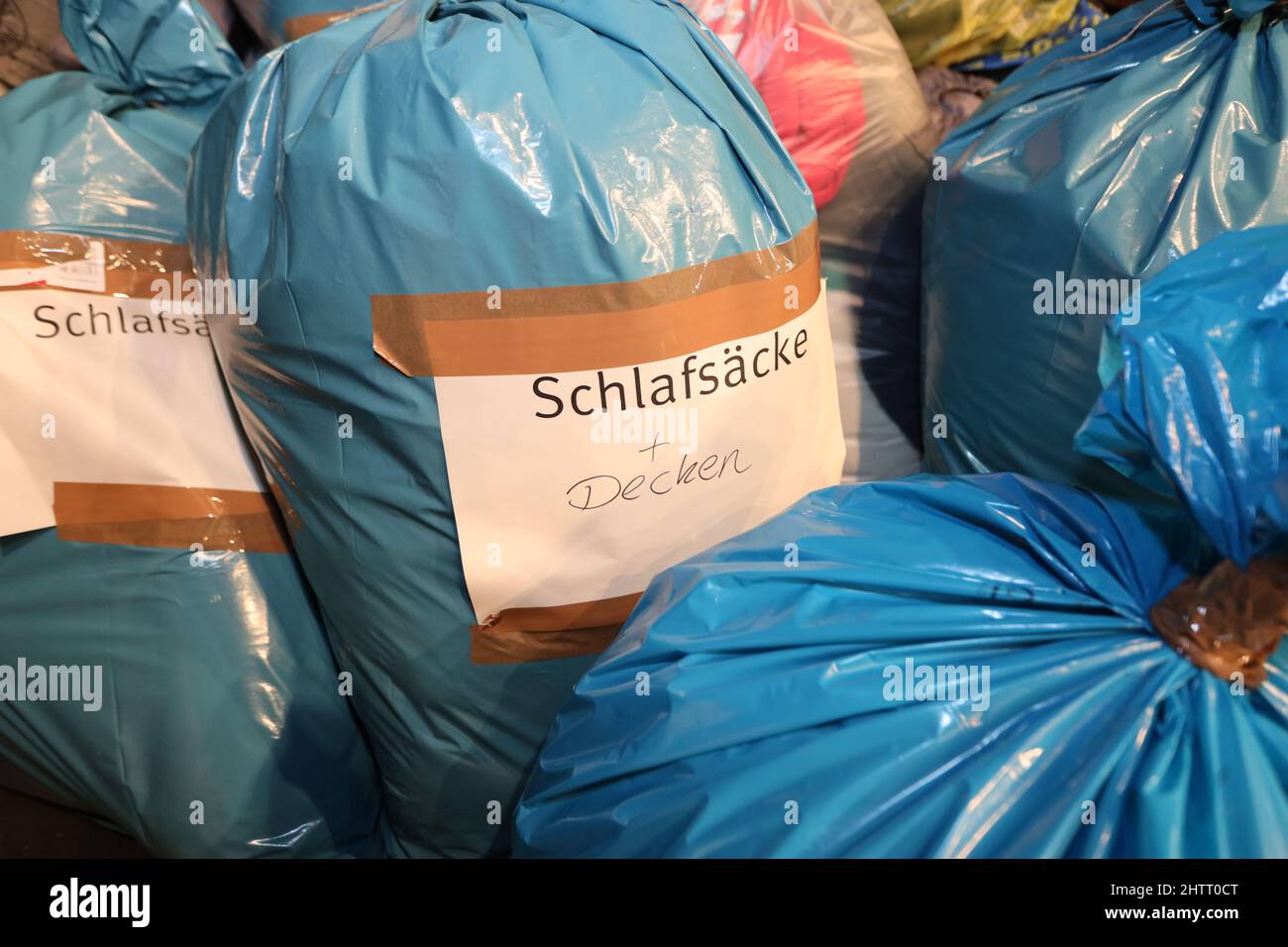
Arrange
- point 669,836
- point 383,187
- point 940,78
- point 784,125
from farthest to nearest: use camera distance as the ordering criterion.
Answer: point 940,78 < point 784,125 < point 383,187 < point 669,836

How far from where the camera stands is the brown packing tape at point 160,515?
916 mm

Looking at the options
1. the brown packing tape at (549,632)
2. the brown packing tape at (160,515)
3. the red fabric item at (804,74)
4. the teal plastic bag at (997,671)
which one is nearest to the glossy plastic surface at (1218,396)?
the teal plastic bag at (997,671)

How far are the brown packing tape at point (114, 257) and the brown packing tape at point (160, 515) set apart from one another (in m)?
0.17

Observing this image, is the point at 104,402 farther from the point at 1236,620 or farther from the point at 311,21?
the point at 1236,620

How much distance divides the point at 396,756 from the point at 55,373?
421mm

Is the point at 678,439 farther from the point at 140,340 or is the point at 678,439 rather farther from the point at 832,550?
the point at 140,340

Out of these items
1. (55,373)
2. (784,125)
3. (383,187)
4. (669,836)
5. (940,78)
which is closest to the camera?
(669,836)

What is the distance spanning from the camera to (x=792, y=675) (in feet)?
2.08

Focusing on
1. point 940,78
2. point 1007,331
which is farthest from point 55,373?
point 940,78

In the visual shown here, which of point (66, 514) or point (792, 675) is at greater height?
point (792, 675)

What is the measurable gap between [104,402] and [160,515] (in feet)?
0.34

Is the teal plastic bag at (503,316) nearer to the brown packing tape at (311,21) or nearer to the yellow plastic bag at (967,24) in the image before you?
the brown packing tape at (311,21)

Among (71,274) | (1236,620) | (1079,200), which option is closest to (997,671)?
(1236,620)

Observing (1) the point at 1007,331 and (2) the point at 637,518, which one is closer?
(2) the point at 637,518
